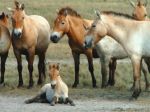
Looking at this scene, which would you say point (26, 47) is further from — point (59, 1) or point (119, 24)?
point (59, 1)

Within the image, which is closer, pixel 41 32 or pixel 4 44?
pixel 4 44

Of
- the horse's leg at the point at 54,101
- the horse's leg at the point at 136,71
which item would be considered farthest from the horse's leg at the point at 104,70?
the horse's leg at the point at 54,101

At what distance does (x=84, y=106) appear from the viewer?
15156 mm

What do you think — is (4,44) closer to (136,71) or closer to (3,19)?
(3,19)

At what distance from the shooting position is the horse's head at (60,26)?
18484mm

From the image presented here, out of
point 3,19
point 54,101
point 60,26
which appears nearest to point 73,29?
point 60,26

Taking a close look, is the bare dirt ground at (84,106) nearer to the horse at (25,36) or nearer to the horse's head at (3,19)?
the horse at (25,36)

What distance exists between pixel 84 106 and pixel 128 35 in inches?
96.4

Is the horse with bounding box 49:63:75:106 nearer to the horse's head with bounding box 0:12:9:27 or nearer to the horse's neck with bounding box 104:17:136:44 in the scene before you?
the horse's neck with bounding box 104:17:136:44

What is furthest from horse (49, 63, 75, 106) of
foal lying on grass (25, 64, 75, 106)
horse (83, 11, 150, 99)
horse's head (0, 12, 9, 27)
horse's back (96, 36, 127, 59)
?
horse's head (0, 12, 9, 27)

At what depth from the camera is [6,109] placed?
14773mm

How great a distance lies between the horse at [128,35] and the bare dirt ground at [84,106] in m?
0.90

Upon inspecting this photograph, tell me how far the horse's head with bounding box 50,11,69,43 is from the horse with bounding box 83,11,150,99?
2.28 meters

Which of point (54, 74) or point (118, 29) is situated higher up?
point (118, 29)
